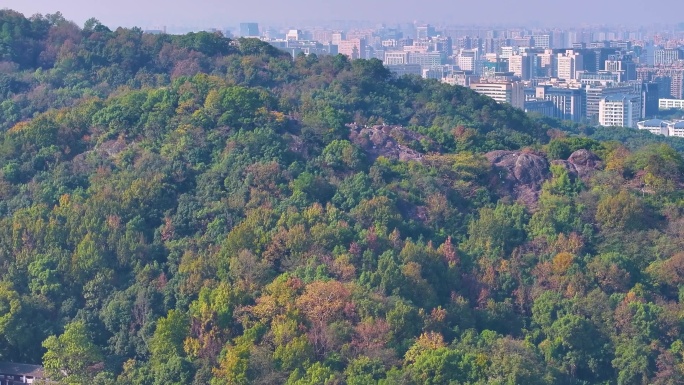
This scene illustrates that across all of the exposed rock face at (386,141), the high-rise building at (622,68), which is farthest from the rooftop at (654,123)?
the exposed rock face at (386,141)

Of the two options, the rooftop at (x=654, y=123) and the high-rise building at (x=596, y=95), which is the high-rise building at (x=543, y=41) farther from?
the rooftop at (x=654, y=123)

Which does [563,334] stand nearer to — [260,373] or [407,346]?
[407,346]

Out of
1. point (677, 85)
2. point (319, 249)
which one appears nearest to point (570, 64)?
point (677, 85)

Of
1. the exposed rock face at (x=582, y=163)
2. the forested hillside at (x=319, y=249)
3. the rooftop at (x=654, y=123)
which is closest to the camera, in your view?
the forested hillside at (x=319, y=249)

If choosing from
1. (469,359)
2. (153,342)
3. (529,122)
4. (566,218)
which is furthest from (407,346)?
(529,122)

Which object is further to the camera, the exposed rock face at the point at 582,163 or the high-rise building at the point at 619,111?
the high-rise building at the point at 619,111

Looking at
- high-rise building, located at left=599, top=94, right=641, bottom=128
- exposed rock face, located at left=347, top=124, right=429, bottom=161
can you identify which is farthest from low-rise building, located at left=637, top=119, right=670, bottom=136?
exposed rock face, located at left=347, top=124, right=429, bottom=161

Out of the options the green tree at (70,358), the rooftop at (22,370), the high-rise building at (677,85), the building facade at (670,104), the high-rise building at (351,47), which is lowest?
the building facade at (670,104)

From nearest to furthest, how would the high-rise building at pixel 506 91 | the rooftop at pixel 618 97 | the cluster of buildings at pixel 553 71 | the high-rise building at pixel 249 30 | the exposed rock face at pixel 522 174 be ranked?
the exposed rock face at pixel 522 174, the high-rise building at pixel 506 91, the rooftop at pixel 618 97, the cluster of buildings at pixel 553 71, the high-rise building at pixel 249 30
